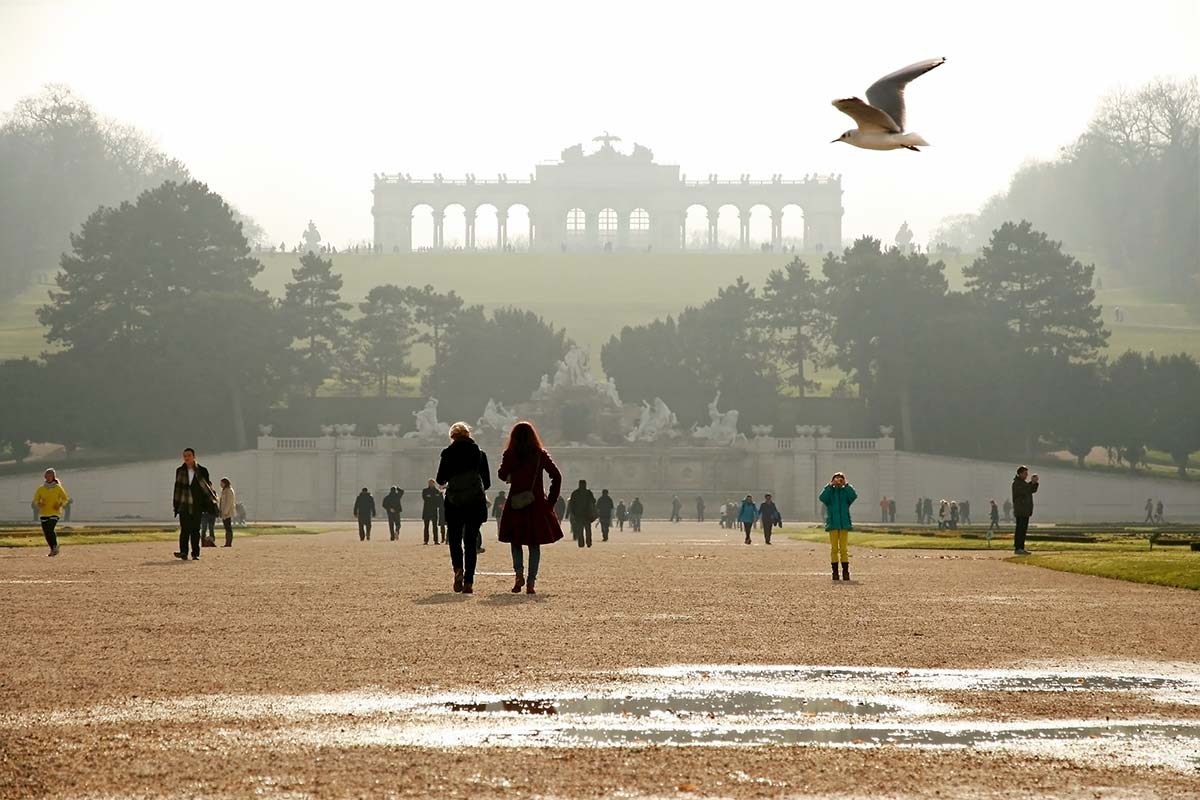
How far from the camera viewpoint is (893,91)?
15.9 m

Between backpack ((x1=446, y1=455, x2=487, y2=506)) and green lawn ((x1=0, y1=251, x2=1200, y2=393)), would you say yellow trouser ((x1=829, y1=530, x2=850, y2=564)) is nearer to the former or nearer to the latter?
backpack ((x1=446, y1=455, x2=487, y2=506))

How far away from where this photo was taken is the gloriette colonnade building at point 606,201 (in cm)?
16250

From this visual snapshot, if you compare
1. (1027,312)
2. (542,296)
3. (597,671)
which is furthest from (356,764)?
(542,296)

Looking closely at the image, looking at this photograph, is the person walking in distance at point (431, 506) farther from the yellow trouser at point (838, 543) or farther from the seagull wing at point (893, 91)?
the seagull wing at point (893, 91)

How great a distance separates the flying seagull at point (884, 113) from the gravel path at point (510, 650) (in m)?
4.01

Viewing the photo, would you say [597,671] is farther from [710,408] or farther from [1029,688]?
[710,408]

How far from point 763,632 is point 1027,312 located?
76991 millimetres

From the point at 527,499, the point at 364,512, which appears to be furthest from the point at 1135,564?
the point at 364,512

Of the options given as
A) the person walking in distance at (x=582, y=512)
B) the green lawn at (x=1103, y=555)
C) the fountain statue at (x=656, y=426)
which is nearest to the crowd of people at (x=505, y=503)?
the green lawn at (x=1103, y=555)

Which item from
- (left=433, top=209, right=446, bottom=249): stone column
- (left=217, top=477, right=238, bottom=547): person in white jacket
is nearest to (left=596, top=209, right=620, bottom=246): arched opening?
(left=433, top=209, right=446, bottom=249): stone column

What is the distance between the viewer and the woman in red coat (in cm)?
1967

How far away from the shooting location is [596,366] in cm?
10106

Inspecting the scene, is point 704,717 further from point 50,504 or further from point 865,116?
point 50,504

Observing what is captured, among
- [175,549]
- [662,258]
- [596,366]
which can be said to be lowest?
[175,549]
